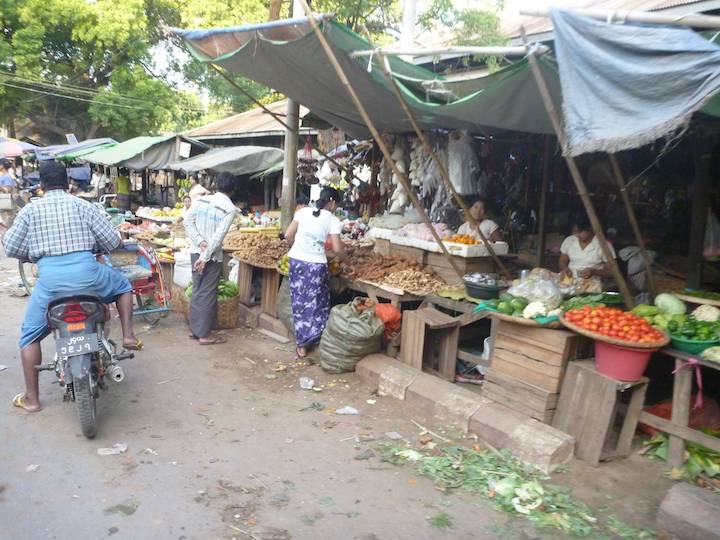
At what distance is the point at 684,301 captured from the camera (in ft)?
16.7

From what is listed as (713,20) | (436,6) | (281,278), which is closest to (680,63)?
(713,20)

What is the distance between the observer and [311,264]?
631cm

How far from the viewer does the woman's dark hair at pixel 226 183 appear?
666 cm

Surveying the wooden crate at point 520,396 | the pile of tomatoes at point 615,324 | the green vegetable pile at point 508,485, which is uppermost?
the pile of tomatoes at point 615,324

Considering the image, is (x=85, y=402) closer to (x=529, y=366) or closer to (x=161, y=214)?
(x=529, y=366)

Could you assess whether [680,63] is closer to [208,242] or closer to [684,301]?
[684,301]

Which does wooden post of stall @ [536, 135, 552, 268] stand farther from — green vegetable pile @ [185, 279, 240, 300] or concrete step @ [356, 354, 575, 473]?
green vegetable pile @ [185, 279, 240, 300]

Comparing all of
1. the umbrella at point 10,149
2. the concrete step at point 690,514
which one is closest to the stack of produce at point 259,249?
the concrete step at point 690,514

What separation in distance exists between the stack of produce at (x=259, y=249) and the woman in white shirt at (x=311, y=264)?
1147 millimetres

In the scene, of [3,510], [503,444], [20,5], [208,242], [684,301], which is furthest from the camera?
[20,5]

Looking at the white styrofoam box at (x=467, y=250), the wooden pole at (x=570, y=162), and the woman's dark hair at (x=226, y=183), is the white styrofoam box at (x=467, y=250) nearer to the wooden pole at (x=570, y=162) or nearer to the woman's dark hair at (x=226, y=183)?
the wooden pole at (x=570, y=162)

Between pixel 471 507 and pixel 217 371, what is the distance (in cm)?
330

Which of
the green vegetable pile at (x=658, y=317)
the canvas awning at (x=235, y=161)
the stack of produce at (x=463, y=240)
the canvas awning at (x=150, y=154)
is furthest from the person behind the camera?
the canvas awning at (x=150, y=154)

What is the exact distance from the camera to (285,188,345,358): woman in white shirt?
6.19 m
